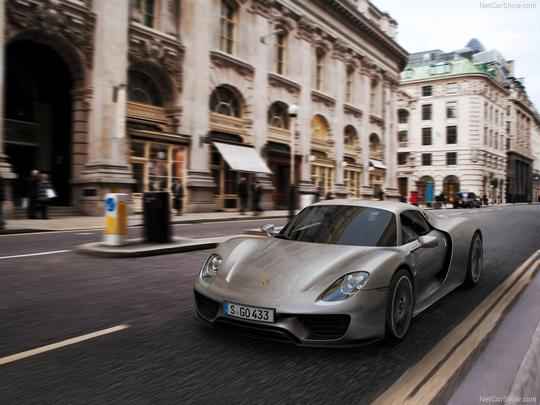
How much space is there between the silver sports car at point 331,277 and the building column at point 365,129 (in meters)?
33.2

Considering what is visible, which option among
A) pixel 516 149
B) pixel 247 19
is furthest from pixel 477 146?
pixel 247 19

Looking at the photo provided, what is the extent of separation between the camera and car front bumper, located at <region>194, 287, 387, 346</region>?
3.22 metres

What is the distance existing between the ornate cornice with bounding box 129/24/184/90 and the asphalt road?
16.4 m

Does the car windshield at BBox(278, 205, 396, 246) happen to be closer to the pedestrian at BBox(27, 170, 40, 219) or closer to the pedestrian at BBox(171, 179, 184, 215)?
the pedestrian at BBox(27, 170, 40, 219)

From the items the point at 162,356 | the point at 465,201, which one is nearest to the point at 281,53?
the point at 465,201

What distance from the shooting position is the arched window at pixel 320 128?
32269 millimetres

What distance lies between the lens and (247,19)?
85.2ft

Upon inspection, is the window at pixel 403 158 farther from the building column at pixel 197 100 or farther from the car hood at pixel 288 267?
the car hood at pixel 288 267

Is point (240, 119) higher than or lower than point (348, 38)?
lower

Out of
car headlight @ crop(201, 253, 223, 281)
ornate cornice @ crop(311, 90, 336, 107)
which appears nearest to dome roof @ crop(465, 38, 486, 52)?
ornate cornice @ crop(311, 90, 336, 107)

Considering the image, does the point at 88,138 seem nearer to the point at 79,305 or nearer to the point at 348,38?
the point at 79,305

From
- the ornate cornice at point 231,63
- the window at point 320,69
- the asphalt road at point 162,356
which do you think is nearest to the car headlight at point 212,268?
the asphalt road at point 162,356

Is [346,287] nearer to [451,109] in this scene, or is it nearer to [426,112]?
[451,109]

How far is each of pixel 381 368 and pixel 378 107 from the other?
40.5m
